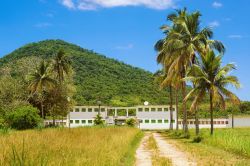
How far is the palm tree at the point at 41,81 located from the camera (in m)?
63.1

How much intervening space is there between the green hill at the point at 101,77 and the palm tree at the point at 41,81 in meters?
38.4

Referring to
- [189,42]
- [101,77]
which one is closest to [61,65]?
[189,42]

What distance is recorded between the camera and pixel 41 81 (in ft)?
206

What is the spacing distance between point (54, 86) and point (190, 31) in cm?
3194

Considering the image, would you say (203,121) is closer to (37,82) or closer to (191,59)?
(37,82)

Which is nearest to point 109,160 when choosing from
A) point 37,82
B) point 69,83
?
point 37,82

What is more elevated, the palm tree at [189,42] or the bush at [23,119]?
the palm tree at [189,42]

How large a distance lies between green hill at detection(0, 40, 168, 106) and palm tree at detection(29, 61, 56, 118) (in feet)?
126

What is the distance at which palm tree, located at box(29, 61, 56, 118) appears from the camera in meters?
63.1

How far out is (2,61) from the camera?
114 meters

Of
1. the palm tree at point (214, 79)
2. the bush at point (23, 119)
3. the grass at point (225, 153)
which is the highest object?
the palm tree at point (214, 79)

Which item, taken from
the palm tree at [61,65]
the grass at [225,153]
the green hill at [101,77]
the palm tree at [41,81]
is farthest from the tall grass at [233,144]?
the green hill at [101,77]

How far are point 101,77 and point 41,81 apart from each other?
57.1 m

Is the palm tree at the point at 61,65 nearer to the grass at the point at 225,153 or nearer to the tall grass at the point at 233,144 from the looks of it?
the tall grass at the point at 233,144
